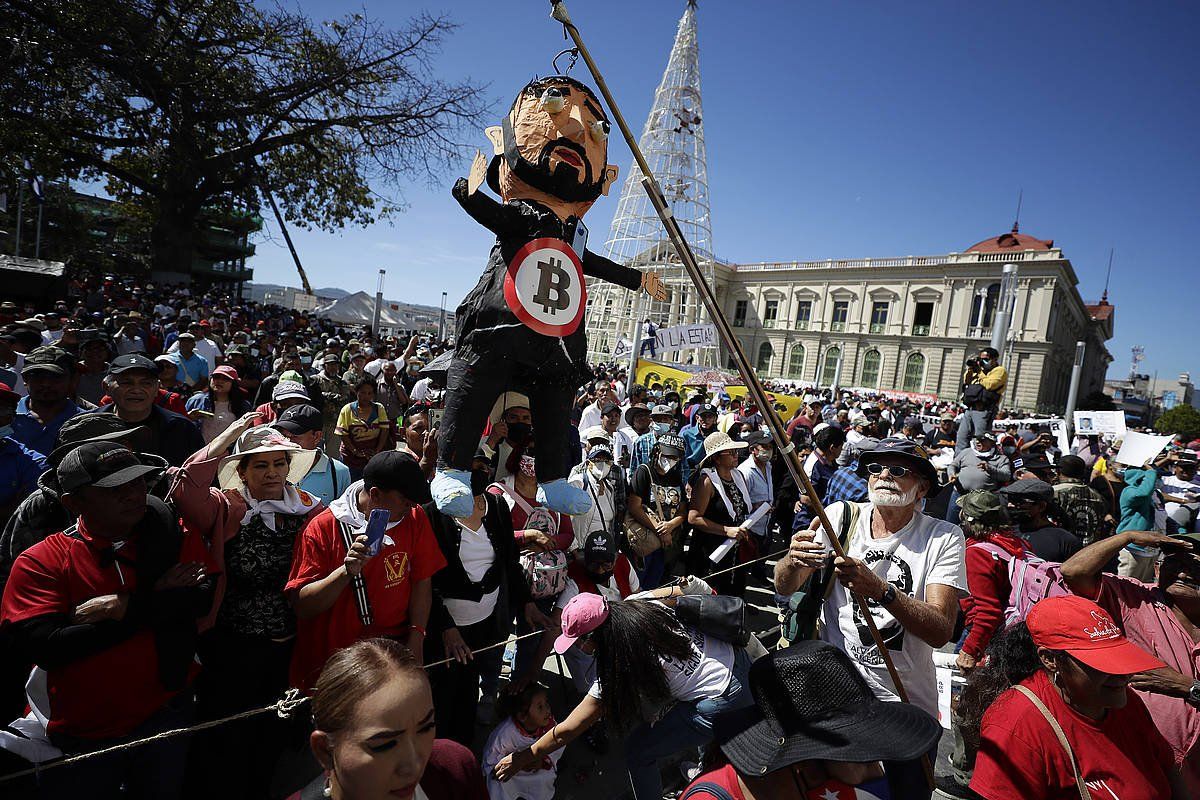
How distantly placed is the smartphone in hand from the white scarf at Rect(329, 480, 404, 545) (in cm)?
24

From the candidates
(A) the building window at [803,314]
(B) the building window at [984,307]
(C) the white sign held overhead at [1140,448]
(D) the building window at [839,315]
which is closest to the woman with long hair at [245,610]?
(C) the white sign held overhead at [1140,448]

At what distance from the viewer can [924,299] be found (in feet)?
144

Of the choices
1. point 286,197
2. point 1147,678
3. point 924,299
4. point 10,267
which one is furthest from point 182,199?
point 924,299

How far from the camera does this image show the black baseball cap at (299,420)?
3.17 m

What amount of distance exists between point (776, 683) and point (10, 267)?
16003 mm

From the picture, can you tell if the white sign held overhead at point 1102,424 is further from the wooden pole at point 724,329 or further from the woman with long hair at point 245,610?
the woman with long hair at point 245,610

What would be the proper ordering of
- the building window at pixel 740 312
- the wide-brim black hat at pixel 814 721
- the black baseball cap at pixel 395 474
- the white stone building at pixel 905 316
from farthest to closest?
the building window at pixel 740 312 → the white stone building at pixel 905 316 → the black baseball cap at pixel 395 474 → the wide-brim black hat at pixel 814 721

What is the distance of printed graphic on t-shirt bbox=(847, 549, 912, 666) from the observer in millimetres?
2332

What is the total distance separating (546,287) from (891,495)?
6.92 ft

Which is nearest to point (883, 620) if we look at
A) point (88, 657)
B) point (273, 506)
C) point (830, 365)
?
point (273, 506)

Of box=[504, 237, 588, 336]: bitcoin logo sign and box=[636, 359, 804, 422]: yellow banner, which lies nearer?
box=[504, 237, 588, 336]: bitcoin logo sign

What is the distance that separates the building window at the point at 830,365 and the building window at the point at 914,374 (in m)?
5.17

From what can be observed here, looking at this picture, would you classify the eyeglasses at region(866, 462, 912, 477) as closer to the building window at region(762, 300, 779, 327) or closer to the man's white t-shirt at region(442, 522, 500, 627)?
the man's white t-shirt at region(442, 522, 500, 627)

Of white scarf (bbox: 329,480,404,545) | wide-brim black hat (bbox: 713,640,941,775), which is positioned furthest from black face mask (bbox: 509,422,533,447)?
wide-brim black hat (bbox: 713,640,941,775)
